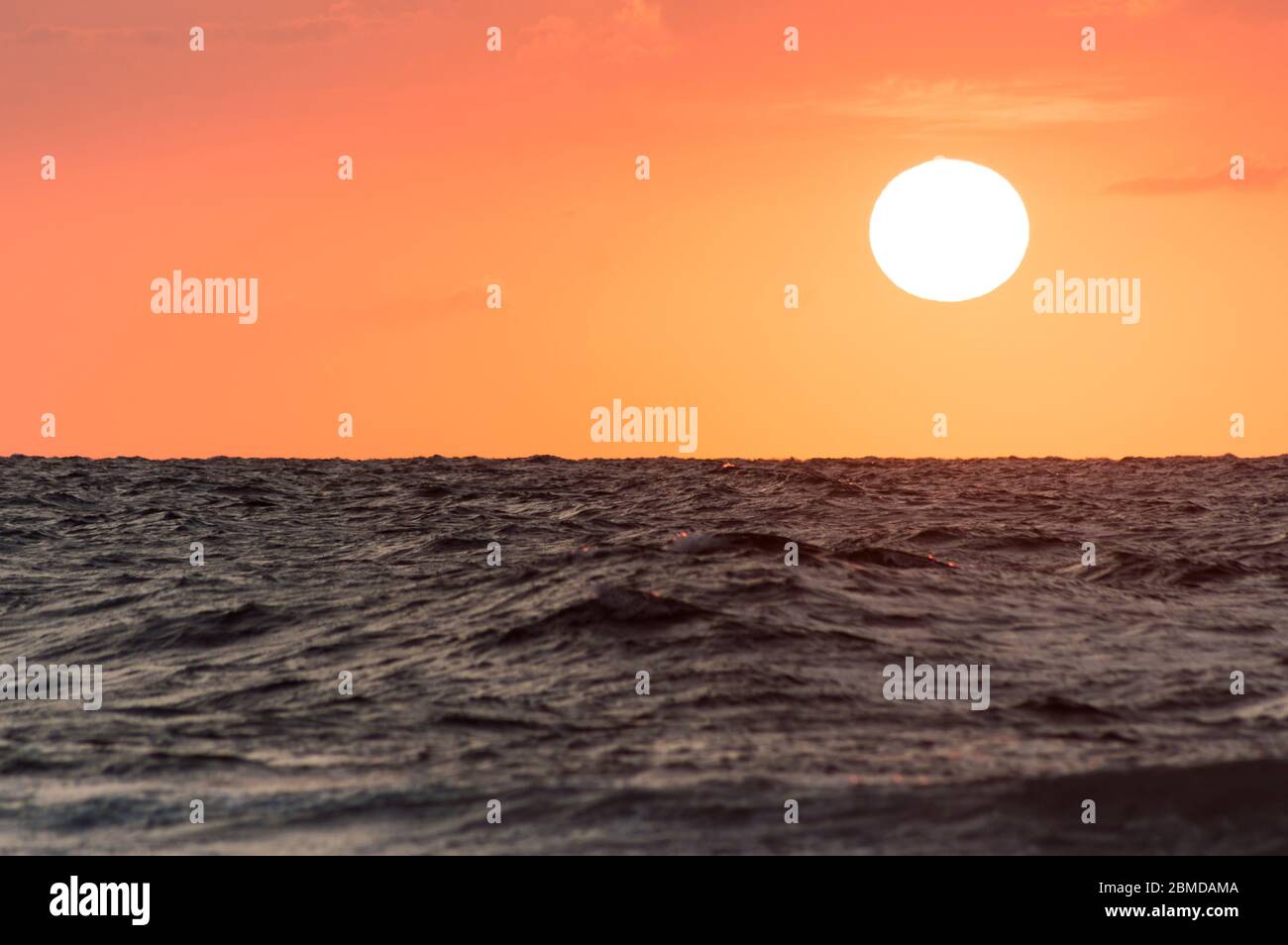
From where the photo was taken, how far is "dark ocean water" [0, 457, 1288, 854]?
40.5ft

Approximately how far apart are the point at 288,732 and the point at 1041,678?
32.2ft

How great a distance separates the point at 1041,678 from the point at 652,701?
5.43 m

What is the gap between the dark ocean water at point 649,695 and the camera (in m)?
12.4

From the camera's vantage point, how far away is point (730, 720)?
51.7 ft

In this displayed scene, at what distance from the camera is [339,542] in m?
36.1

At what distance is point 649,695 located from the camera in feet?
56.2

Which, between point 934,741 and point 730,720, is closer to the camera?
point 934,741
